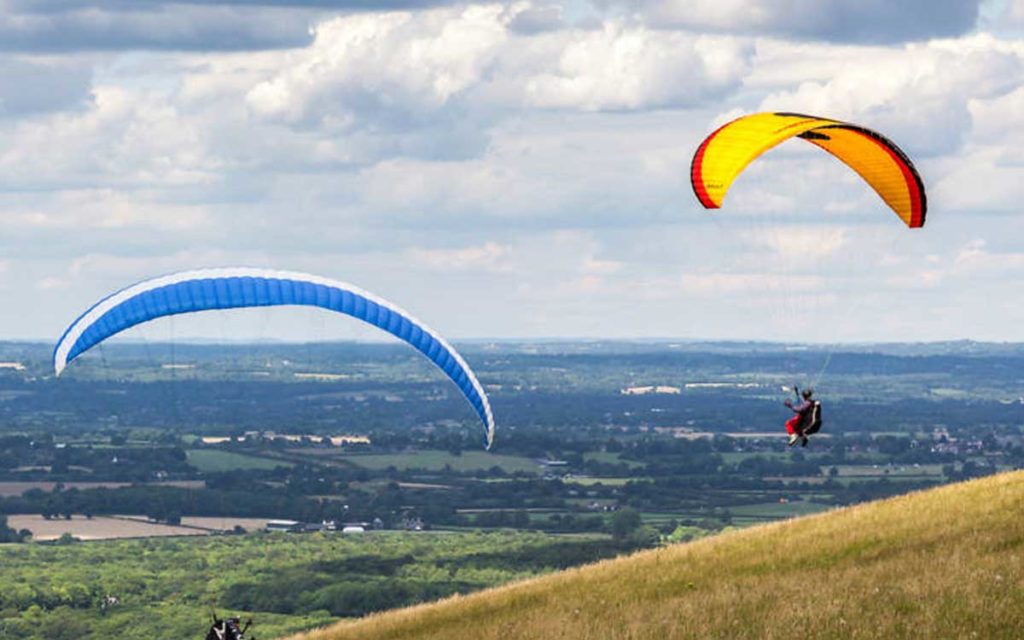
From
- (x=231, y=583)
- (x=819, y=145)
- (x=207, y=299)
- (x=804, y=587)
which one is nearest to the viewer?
(x=804, y=587)

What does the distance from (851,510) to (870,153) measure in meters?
8.96

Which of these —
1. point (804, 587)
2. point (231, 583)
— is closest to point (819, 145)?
point (804, 587)

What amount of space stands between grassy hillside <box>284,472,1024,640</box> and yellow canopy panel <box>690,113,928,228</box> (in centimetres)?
738

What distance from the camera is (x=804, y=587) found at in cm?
3416

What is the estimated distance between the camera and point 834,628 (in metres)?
29.5

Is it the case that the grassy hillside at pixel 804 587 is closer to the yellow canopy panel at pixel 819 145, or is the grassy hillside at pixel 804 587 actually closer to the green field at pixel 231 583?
the yellow canopy panel at pixel 819 145

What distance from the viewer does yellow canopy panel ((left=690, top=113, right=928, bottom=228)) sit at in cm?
4022

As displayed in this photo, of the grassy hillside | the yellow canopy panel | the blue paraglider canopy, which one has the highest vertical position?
the yellow canopy panel

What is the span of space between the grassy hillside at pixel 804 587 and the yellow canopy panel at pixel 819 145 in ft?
24.2

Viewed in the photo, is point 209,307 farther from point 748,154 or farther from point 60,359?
point 748,154

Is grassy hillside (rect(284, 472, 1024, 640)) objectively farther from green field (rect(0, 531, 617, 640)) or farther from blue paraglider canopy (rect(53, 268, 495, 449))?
green field (rect(0, 531, 617, 640))

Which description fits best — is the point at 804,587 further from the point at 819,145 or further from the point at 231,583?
the point at 231,583

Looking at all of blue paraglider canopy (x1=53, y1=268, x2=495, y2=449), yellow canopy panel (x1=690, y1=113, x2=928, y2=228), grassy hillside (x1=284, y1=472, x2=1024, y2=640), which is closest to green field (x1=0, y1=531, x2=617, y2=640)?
grassy hillside (x1=284, y1=472, x2=1024, y2=640)

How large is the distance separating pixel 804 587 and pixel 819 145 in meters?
13.9
